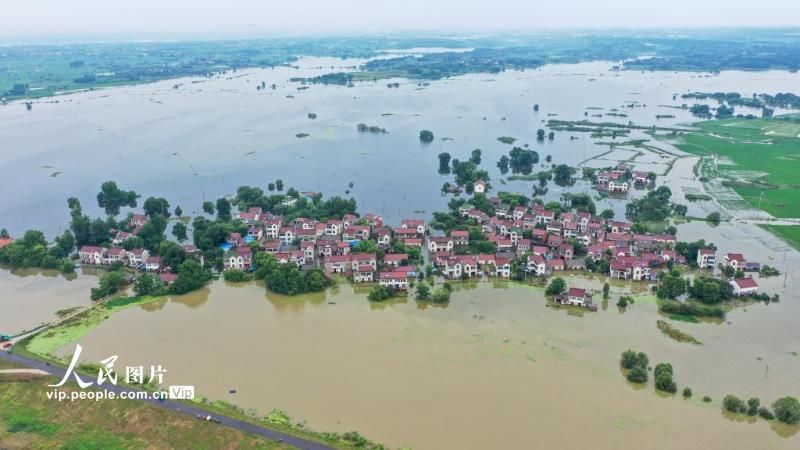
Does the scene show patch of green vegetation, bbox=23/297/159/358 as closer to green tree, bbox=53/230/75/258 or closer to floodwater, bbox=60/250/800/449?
floodwater, bbox=60/250/800/449

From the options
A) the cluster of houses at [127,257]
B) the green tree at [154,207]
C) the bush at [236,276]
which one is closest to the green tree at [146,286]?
the cluster of houses at [127,257]

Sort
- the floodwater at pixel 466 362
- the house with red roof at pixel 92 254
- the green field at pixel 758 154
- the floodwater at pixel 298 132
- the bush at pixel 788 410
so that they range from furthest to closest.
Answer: the floodwater at pixel 298 132 < the green field at pixel 758 154 < the house with red roof at pixel 92 254 < the floodwater at pixel 466 362 < the bush at pixel 788 410

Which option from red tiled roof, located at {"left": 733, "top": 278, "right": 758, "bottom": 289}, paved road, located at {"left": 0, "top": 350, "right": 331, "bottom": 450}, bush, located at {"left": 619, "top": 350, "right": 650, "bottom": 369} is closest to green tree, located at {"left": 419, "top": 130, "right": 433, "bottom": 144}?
red tiled roof, located at {"left": 733, "top": 278, "right": 758, "bottom": 289}

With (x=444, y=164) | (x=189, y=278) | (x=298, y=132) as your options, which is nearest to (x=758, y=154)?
(x=444, y=164)

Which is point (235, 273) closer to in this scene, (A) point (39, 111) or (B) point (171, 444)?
(B) point (171, 444)

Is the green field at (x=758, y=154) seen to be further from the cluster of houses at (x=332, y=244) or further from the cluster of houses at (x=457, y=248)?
the cluster of houses at (x=332, y=244)

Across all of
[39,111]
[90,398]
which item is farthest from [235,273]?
[39,111]

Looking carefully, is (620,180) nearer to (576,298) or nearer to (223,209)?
(576,298)
